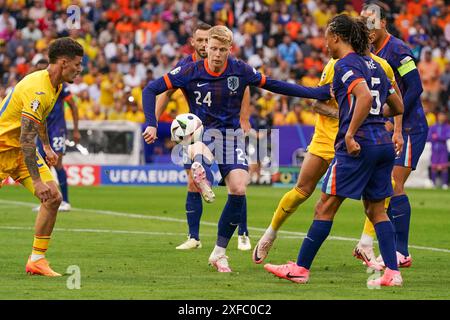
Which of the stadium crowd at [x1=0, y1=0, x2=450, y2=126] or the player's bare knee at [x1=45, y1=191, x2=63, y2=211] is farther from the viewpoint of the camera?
the stadium crowd at [x1=0, y1=0, x2=450, y2=126]

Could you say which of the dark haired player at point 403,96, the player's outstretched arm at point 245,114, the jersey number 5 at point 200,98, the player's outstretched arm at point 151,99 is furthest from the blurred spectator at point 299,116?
the player's outstretched arm at point 151,99

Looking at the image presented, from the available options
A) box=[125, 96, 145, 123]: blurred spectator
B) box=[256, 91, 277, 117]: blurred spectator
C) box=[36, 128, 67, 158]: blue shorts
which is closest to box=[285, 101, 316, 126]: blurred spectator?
box=[256, 91, 277, 117]: blurred spectator

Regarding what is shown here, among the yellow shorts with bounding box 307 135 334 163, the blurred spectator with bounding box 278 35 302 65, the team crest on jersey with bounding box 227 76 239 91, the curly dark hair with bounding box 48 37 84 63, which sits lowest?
the yellow shorts with bounding box 307 135 334 163

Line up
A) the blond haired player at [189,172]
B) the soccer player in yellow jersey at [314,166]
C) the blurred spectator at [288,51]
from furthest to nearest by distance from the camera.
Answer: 1. the blurred spectator at [288,51]
2. the blond haired player at [189,172]
3. the soccer player in yellow jersey at [314,166]

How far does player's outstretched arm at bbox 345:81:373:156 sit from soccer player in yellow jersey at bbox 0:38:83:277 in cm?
264

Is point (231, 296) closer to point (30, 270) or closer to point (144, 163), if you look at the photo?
point (30, 270)

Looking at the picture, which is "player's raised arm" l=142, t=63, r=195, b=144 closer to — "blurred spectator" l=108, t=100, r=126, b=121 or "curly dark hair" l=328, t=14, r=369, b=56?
"curly dark hair" l=328, t=14, r=369, b=56

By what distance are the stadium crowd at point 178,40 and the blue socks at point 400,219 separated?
1717 centimetres

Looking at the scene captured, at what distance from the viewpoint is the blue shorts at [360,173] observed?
353 inches

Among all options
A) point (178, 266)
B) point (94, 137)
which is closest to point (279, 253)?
point (178, 266)

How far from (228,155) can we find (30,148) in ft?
6.73

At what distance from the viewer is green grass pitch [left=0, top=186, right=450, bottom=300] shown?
870cm

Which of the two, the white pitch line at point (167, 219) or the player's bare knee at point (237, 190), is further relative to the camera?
the white pitch line at point (167, 219)

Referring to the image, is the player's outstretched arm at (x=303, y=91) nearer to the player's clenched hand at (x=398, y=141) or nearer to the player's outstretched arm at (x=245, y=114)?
the player's clenched hand at (x=398, y=141)
